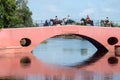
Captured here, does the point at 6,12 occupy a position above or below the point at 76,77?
above

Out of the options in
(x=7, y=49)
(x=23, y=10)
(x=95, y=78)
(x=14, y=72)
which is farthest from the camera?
(x=23, y=10)

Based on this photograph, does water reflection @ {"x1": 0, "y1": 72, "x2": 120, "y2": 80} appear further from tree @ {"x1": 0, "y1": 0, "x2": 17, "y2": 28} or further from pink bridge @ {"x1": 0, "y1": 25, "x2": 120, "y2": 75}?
tree @ {"x1": 0, "y1": 0, "x2": 17, "y2": 28}

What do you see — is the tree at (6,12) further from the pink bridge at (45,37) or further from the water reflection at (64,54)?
the water reflection at (64,54)

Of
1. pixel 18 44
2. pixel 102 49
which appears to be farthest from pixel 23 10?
pixel 18 44

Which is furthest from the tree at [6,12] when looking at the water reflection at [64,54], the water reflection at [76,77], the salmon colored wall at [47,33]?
the water reflection at [76,77]

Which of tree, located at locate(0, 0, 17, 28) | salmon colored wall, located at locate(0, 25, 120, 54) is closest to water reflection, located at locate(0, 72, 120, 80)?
salmon colored wall, located at locate(0, 25, 120, 54)

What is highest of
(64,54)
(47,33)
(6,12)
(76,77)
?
(6,12)

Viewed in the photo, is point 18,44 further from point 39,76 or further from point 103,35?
point 39,76

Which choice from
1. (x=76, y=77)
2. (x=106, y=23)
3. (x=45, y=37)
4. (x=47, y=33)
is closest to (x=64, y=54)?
(x=45, y=37)

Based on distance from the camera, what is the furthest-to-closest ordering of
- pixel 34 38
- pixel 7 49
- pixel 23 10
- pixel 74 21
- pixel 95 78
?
pixel 23 10 → pixel 74 21 → pixel 34 38 → pixel 7 49 → pixel 95 78

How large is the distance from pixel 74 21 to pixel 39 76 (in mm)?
22528

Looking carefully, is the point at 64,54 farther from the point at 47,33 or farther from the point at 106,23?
the point at 106,23

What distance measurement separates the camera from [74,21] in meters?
44.0

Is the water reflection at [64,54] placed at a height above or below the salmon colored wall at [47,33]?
below
